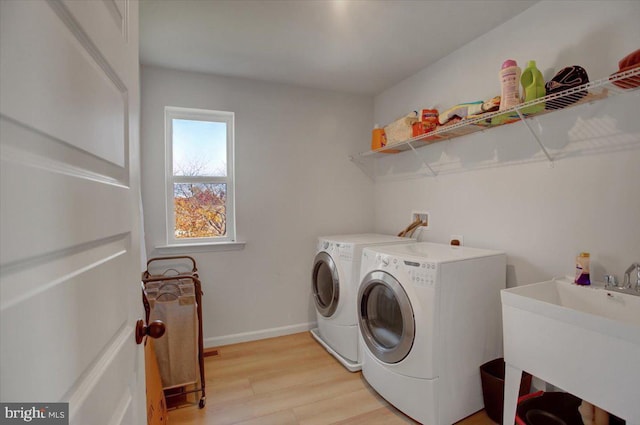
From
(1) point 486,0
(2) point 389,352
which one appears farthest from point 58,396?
(1) point 486,0

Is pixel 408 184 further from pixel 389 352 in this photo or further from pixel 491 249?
pixel 389 352

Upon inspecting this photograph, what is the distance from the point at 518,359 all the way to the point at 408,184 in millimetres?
1666

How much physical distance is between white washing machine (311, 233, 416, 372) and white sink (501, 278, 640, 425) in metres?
1.06

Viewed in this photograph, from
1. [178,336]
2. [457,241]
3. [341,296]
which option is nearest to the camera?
[178,336]

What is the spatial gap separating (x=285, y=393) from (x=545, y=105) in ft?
7.46

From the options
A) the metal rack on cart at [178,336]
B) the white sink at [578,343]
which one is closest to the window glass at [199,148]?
the metal rack on cart at [178,336]

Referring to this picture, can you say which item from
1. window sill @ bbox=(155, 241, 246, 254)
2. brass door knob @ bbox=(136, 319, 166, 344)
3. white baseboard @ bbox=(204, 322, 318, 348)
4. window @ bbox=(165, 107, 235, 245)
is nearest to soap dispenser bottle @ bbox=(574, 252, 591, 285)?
brass door knob @ bbox=(136, 319, 166, 344)

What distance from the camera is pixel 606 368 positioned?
3.43 ft

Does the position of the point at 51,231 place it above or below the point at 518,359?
above

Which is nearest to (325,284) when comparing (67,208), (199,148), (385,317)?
(385,317)

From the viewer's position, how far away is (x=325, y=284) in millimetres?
2645
